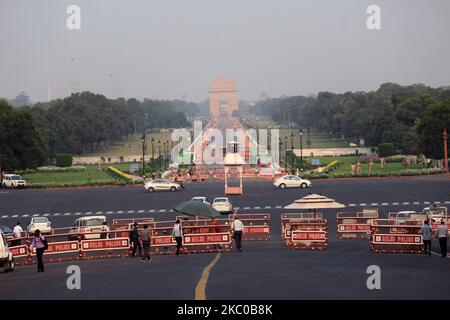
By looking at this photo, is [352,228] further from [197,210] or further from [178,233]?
[178,233]

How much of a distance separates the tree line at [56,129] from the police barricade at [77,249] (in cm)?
6527

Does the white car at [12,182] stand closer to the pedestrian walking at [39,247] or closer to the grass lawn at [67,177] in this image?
the grass lawn at [67,177]

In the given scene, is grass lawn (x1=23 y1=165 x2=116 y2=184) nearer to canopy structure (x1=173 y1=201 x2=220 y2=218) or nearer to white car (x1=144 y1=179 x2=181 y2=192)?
white car (x1=144 y1=179 x2=181 y2=192)

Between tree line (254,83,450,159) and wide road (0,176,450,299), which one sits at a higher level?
tree line (254,83,450,159)

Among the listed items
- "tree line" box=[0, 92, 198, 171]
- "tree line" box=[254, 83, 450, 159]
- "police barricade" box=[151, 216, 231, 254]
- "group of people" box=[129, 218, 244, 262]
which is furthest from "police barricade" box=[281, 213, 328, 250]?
"tree line" box=[0, 92, 198, 171]

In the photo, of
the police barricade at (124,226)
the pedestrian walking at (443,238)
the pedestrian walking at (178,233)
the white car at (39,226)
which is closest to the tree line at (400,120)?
the white car at (39,226)

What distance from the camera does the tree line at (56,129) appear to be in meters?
102

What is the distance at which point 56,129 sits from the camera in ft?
465

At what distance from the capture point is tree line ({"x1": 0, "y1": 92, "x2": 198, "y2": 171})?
102312 mm

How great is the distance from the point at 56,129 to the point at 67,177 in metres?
46.2

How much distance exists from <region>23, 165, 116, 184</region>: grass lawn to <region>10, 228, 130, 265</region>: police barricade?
51681mm
